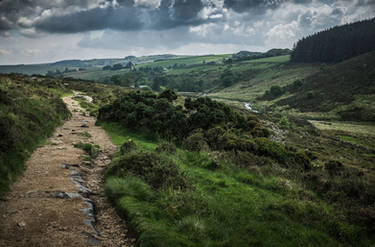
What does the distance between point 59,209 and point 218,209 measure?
5.93 metres

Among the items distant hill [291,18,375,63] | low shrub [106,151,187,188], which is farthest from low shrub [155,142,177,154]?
distant hill [291,18,375,63]

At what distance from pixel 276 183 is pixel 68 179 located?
10.3 metres

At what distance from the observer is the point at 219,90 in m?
172

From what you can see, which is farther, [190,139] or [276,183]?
[190,139]

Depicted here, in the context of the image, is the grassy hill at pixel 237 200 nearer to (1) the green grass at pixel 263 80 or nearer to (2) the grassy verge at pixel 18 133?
(2) the grassy verge at pixel 18 133

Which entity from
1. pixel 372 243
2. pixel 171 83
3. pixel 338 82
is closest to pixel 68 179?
pixel 372 243

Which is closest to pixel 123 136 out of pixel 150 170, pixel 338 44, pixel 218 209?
pixel 150 170

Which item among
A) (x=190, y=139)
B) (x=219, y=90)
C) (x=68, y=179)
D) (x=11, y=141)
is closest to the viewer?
(x=68, y=179)

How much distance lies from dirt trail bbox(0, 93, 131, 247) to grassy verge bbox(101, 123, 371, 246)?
744mm

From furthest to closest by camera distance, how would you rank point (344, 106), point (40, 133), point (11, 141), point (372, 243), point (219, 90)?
point (219, 90), point (344, 106), point (40, 133), point (11, 141), point (372, 243)

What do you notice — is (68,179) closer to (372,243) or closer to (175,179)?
(175,179)

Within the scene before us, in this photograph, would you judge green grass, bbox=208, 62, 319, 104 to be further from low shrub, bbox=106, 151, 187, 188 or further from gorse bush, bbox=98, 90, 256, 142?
low shrub, bbox=106, 151, 187, 188

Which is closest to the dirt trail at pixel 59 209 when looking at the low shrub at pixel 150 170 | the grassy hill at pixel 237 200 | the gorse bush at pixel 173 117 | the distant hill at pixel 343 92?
the grassy hill at pixel 237 200

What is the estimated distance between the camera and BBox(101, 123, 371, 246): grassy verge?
7.50 meters
